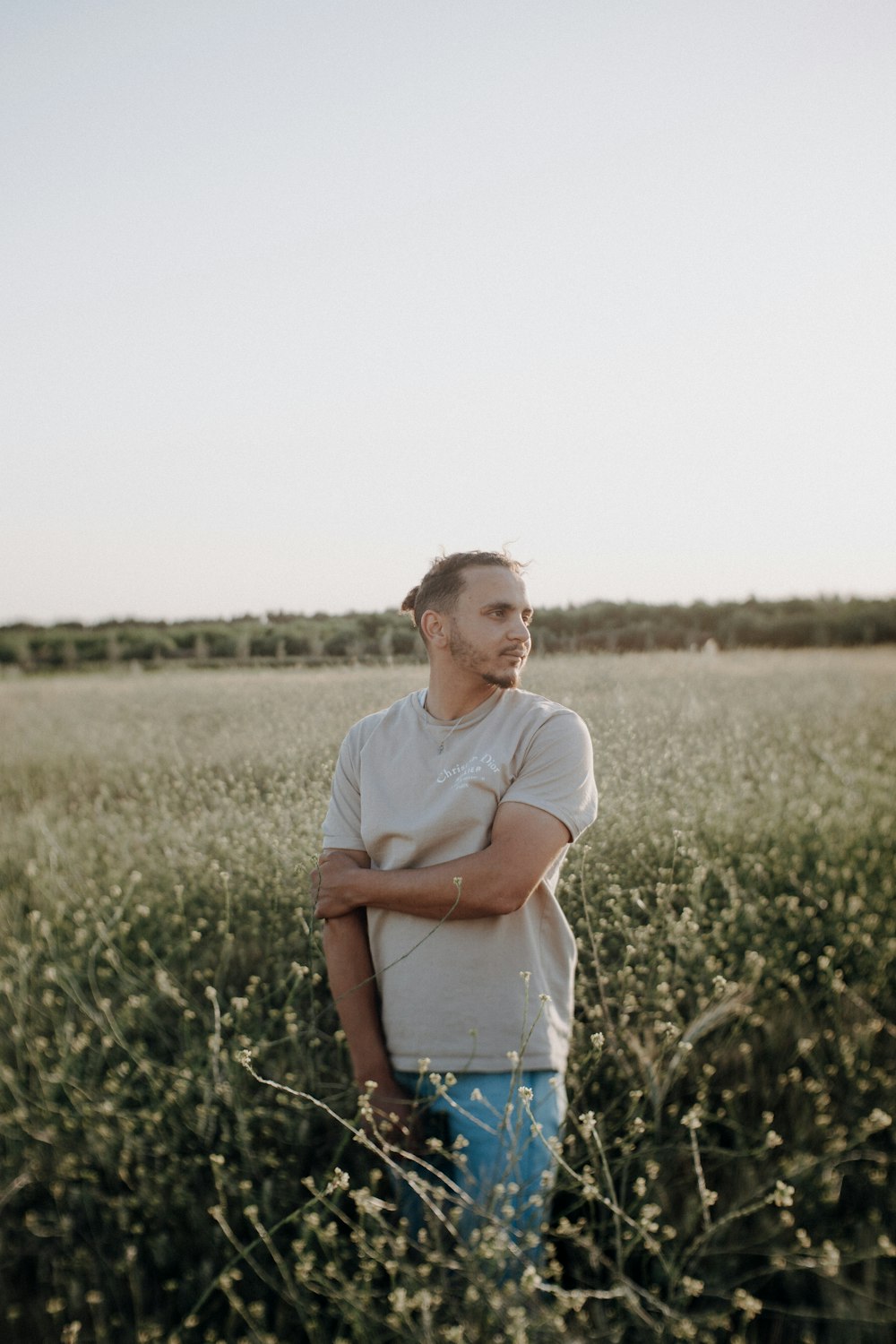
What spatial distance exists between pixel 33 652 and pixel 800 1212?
566cm

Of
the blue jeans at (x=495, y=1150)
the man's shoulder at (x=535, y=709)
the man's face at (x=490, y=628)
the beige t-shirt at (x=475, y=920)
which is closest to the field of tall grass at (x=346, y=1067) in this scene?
the blue jeans at (x=495, y=1150)

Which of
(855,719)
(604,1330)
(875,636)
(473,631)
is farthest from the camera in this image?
(875,636)

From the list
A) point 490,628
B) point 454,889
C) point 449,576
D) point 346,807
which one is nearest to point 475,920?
point 454,889

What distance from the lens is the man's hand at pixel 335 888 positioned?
7.61ft

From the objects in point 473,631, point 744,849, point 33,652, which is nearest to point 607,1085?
point 744,849

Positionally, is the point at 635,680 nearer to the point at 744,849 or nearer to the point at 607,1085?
the point at 744,849

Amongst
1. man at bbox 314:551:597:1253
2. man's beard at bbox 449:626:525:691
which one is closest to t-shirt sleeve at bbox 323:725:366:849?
man at bbox 314:551:597:1253

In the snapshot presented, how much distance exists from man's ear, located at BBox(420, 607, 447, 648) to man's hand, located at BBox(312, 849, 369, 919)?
678 millimetres

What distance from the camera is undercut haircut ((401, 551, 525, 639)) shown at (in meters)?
2.44

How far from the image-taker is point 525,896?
2154 millimetres

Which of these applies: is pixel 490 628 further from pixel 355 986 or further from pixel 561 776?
pixel 355 986

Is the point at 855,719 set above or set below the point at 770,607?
below

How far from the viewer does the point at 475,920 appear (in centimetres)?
229

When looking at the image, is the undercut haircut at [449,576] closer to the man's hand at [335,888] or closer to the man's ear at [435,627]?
the man's ear at [435,627]
